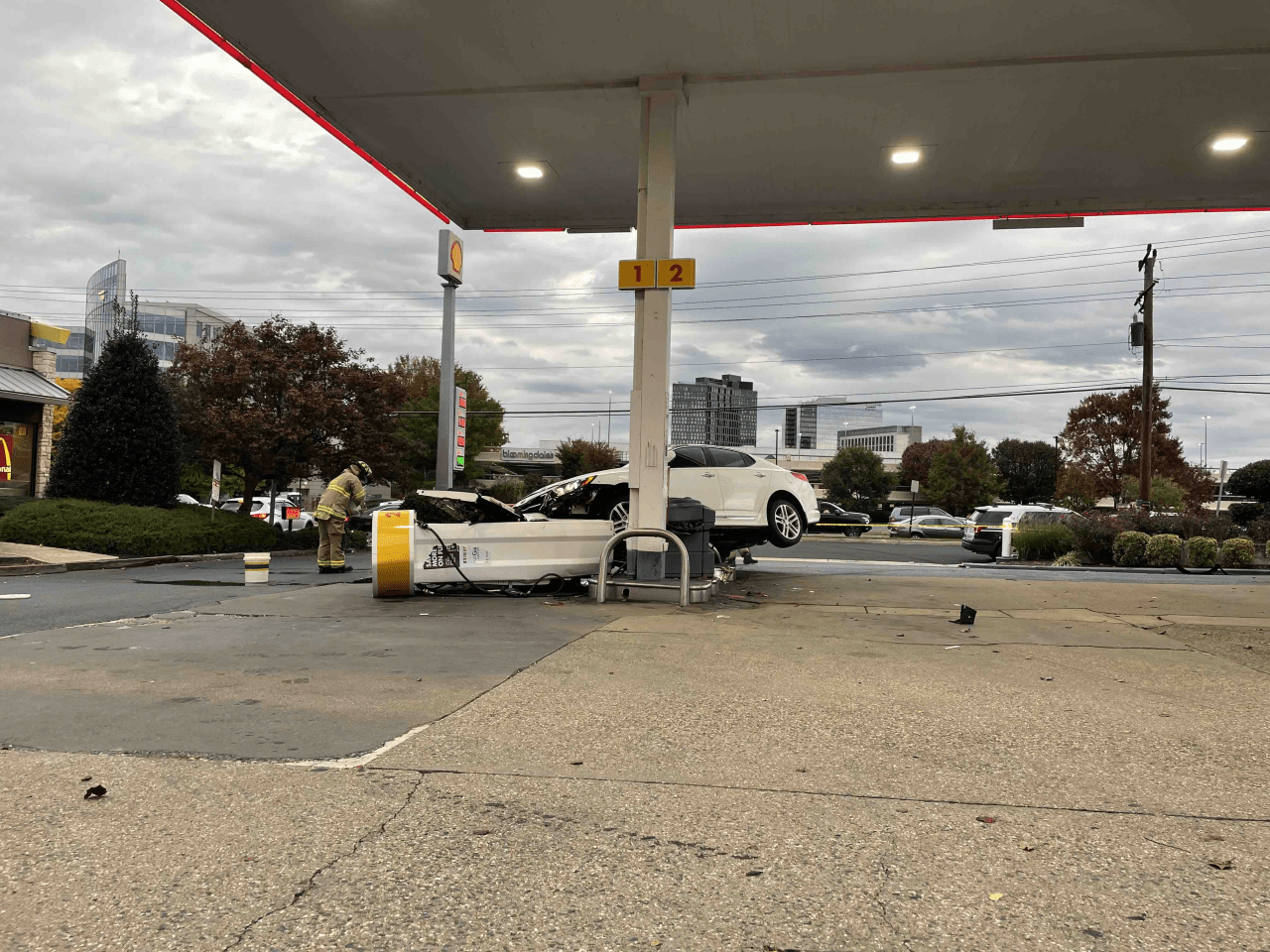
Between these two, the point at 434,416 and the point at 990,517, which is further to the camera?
the point at 434,416

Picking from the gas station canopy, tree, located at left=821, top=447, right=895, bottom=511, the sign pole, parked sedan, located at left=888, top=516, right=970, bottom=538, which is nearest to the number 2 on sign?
the gas station canopy

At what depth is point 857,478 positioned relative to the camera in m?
71.4

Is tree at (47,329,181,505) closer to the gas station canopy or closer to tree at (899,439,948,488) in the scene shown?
the gas station canopy

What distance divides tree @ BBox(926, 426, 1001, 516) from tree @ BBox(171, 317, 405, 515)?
52.1 meters

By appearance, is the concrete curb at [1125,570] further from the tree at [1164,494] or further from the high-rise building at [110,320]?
the high-rise building at [110,320]

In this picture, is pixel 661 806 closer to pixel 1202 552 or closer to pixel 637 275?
pixel 637 275

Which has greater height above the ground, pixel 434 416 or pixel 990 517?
pixel 434 416

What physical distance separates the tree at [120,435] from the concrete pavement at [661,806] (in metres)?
15.2

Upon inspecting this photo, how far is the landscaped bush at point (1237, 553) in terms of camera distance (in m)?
19.1

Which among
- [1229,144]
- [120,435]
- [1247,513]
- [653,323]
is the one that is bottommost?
[1247,513]

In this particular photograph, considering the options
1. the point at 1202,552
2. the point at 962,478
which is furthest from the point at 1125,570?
the point at 962,478

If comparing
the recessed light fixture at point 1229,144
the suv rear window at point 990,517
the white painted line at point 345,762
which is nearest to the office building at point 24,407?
the white painted line at point 345,762

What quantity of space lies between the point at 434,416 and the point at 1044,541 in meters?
39.0

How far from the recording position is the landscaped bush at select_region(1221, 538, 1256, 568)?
19109mm
